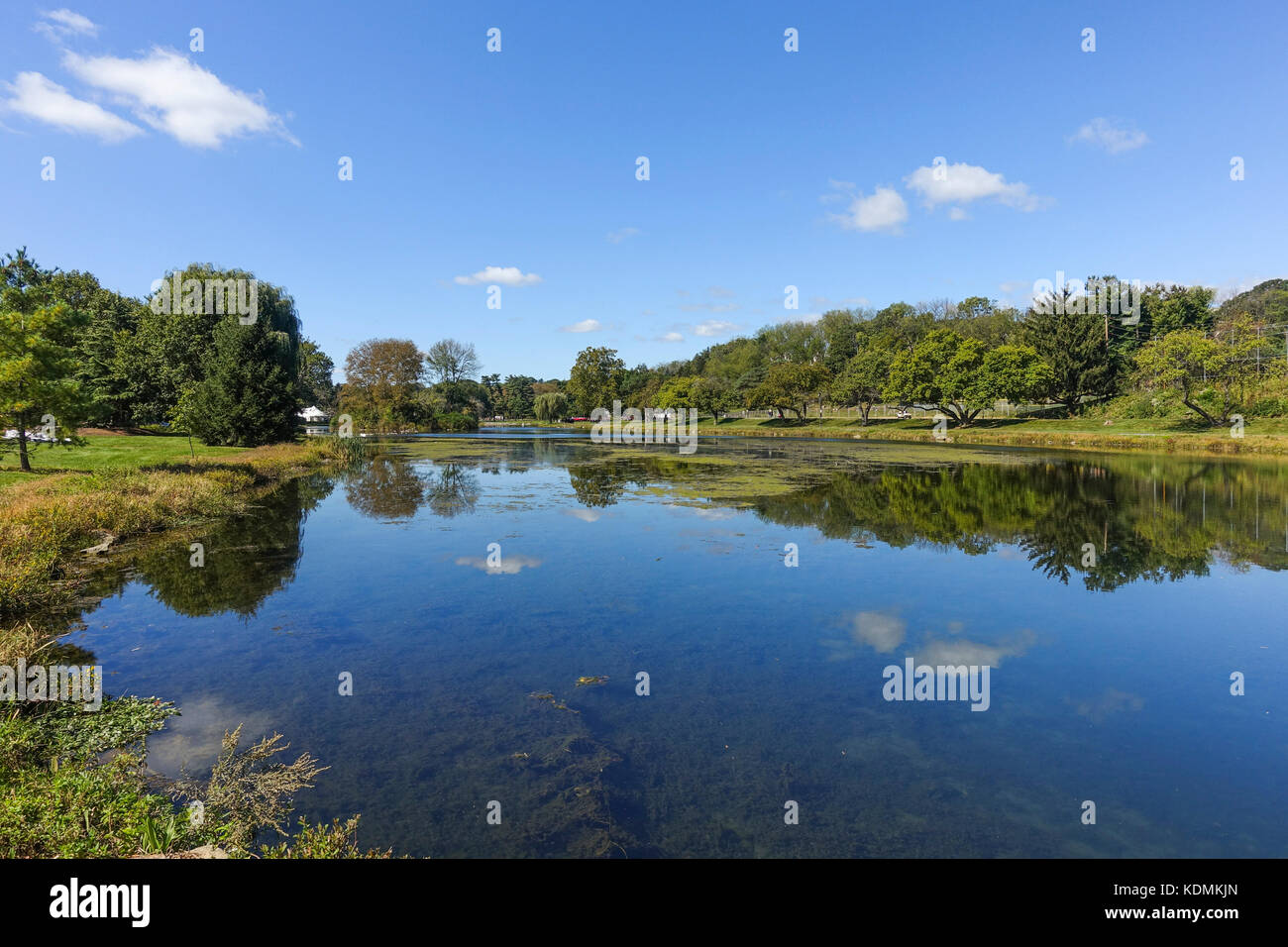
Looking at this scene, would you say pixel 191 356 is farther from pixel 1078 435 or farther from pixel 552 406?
pixel 552 406

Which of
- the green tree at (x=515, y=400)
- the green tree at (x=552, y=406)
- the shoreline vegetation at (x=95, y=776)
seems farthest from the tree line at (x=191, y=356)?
the green tree at (x=515, y=400)

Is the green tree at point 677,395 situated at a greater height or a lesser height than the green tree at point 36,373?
greater

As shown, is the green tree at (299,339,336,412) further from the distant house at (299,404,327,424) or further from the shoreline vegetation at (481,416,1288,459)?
the shoreline vegetation at (481,416,1288,459)

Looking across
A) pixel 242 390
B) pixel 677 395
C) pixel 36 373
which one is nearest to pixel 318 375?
pixel 677 395

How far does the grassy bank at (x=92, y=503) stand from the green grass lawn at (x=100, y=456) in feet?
0.15

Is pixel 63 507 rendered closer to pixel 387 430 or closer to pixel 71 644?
pixel 71 644

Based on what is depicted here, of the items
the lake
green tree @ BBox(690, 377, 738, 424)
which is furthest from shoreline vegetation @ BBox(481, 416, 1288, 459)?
the lake

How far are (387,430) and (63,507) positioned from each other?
66924mm

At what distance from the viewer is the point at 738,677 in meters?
7.56

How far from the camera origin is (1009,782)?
17.6 feet

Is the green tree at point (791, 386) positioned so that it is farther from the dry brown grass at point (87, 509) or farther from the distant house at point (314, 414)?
the distant house at point (314, 414)

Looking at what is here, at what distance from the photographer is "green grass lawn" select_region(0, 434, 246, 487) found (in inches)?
779

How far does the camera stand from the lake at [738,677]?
16.0 ft
